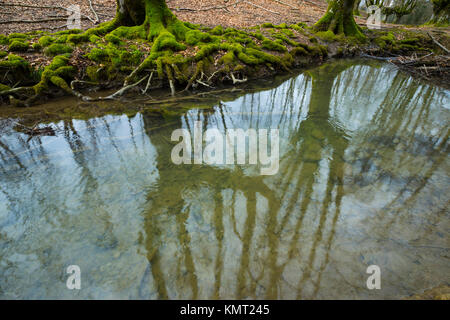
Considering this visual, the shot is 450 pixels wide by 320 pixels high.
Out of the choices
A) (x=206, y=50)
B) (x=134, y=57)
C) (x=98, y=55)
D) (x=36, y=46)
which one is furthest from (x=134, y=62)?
(x=36, y=46)

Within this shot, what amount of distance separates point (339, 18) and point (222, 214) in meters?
14.9

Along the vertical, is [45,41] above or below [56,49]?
above

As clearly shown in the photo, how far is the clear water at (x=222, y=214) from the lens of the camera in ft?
8.98

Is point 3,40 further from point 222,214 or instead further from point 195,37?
point 222,214

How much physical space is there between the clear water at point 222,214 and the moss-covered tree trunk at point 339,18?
9976 mm

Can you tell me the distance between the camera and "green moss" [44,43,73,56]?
7.46m

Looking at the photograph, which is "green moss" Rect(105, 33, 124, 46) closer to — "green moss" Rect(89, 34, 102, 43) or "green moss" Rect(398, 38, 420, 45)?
"green moss" Rect(89, 34, 102, 43)

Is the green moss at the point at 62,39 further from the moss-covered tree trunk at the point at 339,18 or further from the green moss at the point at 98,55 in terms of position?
the moss-covered tree trunk at the point at 339,18

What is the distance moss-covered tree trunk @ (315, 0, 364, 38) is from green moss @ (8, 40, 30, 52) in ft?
46.4

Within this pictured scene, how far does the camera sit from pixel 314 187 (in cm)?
415

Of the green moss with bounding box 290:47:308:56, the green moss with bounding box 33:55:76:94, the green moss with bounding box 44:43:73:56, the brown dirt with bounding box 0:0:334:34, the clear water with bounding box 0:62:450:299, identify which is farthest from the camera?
the green moss with bounding box 290:47:308:56

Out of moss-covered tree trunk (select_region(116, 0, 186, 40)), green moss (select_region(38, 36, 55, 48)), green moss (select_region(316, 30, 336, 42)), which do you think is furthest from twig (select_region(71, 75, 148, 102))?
green moss (select_region(316, 30, 336, 42))

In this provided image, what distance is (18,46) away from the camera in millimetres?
7309
